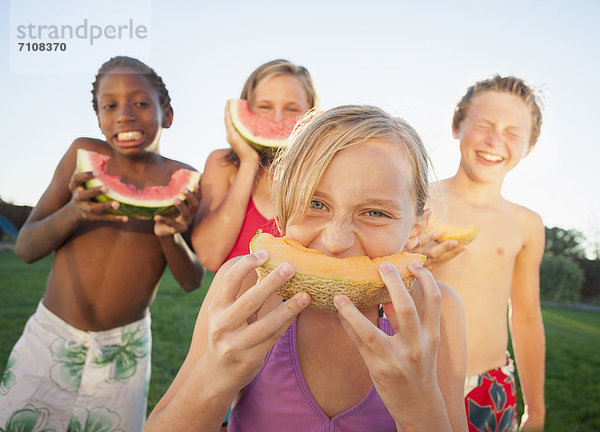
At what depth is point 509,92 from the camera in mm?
3572

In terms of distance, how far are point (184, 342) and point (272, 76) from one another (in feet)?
21.1

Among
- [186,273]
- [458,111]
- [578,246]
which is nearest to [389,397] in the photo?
[186,273]

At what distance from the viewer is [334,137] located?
5.72 feet

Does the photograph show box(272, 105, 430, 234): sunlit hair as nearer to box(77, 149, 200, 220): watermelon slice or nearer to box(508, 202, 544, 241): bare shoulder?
box(77, 149, 200, 220): watermelon slice

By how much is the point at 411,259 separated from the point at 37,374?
8.60ft

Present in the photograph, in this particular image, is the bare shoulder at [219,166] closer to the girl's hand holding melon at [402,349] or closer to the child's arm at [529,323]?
the girl's hand holding melon at [402,349]

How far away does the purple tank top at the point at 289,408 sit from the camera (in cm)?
166

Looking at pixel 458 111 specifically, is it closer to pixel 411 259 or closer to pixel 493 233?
pixel 493 233

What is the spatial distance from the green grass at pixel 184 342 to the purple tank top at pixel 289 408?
8.06 feet

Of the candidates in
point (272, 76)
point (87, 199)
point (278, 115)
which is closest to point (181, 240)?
point (87, 199)

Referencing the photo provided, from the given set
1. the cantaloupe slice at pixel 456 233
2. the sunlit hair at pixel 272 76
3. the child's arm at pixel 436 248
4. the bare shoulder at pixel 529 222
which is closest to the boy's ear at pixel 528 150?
the bare shoulder at pixel 529 222

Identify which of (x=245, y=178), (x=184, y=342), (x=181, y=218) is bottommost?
(x=184, y=342)

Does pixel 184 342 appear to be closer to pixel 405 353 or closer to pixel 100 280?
pixel 100 280

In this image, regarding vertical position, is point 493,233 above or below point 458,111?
below
